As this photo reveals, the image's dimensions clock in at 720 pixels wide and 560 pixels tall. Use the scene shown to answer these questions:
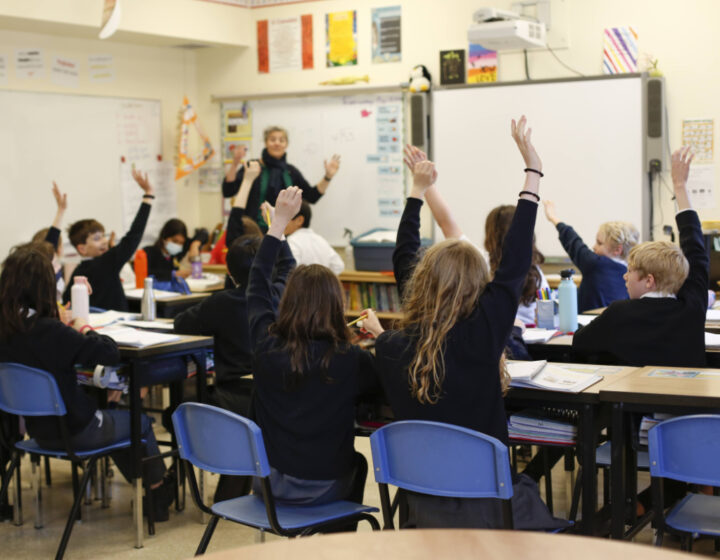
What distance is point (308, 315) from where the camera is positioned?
2748 mm

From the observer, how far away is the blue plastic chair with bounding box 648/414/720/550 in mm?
2387

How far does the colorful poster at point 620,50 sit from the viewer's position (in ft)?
20.9

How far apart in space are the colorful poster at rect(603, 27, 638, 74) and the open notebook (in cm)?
395

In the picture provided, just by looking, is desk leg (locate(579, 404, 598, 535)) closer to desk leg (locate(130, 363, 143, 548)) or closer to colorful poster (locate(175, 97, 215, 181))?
desk leg (locate(130, 363, 143, 548))

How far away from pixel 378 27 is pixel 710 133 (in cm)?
257

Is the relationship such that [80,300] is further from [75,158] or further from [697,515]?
[75,158]

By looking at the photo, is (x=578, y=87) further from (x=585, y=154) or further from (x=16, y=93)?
(x=16, y=93)

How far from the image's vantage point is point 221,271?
24.0 ft

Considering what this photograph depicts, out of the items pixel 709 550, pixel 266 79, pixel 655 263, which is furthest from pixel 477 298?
pixel 266 79

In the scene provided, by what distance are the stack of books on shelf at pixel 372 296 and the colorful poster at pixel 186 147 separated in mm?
1845

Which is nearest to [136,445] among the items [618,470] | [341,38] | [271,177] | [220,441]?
Answer: [220,441]

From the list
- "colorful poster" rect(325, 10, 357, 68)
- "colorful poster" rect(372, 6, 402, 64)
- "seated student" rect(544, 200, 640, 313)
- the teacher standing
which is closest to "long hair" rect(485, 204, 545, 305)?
"seated student" rect(544, 200, 640, 313)

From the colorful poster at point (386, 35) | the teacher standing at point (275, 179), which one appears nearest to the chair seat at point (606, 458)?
the teacher standing at point (275, 179)

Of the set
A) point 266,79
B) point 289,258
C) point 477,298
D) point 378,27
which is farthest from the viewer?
point 266,79
